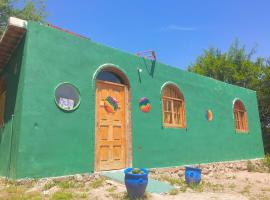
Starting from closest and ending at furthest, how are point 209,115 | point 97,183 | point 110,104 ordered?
point 97,183 < point 110,104 < point 209,115

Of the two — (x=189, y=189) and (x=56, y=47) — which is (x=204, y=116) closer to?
(x=189, y=189)

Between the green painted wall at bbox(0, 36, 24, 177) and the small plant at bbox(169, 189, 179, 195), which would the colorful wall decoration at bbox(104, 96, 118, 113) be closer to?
the green painted wall at bbox(0, 36, 24, 177)

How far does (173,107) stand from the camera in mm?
10141

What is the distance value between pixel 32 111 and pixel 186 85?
638 cm

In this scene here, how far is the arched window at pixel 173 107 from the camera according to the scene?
9797 millimetres

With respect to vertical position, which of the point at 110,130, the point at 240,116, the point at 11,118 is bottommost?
the point at 110,130

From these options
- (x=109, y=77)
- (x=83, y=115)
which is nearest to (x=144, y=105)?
→ (x=109, y=77)

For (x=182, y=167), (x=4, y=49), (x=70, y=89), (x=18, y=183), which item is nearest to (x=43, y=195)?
(x=18, y=183)

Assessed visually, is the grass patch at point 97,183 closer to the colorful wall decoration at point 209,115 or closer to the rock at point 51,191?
the rock at point 51,191

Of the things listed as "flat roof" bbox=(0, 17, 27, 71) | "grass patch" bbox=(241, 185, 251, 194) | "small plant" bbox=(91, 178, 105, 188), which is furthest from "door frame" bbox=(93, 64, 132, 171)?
"grass patch" bbox=(241, 185, 251, 194)

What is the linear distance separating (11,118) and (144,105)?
13.1ft

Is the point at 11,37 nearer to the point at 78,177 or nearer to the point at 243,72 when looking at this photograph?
the point at 78,177

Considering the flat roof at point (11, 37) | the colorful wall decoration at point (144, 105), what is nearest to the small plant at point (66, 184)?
the colorful wall decoration at point (144, 105)

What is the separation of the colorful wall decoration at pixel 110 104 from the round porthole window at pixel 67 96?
1.04 metres
